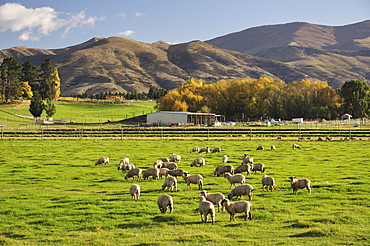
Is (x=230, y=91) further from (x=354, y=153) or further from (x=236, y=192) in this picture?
(x=236, y=192)

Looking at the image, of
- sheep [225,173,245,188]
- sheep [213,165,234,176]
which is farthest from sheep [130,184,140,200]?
sheep [213,165,234,176]

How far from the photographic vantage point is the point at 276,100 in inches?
5000

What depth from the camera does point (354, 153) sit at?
38688mm

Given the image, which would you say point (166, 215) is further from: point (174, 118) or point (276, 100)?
point (276, 100)

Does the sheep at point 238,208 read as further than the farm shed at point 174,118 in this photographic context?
No

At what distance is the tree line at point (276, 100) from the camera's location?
396 ft

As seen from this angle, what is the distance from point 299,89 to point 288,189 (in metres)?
113

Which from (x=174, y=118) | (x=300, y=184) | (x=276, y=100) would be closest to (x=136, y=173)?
(x=300, y=184)

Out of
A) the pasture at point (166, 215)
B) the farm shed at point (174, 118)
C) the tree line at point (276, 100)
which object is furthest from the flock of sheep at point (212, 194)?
the tree line at point (276, 100)

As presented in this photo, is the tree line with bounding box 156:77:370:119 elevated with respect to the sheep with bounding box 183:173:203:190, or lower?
elevated

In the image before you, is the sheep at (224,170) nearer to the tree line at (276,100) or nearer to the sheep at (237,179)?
the sheep at (237,179)

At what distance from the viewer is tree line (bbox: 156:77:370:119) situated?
120750mm

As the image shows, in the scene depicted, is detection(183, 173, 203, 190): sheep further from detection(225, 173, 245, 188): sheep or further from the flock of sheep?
detection(225, 173, 245, 188): sheep

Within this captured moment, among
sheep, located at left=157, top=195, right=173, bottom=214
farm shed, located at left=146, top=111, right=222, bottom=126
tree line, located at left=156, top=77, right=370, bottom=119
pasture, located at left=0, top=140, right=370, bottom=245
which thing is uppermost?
tree line, located at left=156, top=77, right=370, bottom=119
